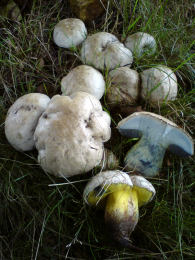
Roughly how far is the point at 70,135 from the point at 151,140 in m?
0.68

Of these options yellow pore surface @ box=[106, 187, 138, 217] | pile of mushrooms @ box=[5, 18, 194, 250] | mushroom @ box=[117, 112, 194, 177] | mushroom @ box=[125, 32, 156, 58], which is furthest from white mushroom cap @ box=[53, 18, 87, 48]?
yellow pore surface @ box=[106, 187, 138, 217]

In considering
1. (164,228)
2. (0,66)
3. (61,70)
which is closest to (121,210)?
(164,228)

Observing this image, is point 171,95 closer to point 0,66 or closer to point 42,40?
point 42,40

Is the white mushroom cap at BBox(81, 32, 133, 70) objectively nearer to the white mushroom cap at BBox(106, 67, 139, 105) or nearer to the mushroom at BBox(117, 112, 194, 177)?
the white mushroom cap at BBox(106, 67, 139, 105)

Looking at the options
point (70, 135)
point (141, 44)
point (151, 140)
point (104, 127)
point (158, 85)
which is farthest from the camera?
point (141, 44)

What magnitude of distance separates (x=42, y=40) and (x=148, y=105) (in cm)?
130

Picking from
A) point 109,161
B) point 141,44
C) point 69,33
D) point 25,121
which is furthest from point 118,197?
point 69,33

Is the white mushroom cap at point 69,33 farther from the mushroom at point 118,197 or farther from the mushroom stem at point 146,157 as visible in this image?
the mushroom at point 118,197

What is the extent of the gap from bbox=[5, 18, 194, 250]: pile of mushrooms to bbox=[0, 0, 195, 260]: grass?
125 mm

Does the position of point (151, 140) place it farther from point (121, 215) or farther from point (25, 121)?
point (25, 121)

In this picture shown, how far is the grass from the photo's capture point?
6.45ft

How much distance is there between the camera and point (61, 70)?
2.58 m

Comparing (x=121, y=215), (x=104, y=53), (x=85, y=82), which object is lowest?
(x=121, y=215)

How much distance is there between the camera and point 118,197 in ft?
5.88
